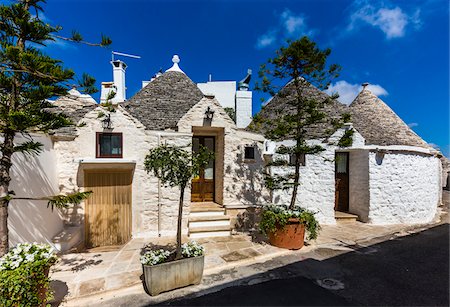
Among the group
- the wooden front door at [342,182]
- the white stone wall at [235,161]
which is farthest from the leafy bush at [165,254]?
the wooden front door at [342,182]

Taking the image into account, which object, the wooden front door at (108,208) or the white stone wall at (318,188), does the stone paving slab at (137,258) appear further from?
the white stone wall at (318,188)

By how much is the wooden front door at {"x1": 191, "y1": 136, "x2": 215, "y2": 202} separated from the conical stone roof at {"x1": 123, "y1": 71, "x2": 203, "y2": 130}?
1417 millimetres

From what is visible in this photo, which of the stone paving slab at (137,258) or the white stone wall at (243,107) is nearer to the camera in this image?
the stone paving slab at (137,258)

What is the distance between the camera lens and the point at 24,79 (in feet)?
10.7

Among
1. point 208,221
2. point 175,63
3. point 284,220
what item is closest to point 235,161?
point 208,221

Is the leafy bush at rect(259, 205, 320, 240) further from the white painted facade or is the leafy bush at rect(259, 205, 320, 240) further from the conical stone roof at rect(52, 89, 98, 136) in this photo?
the conical stone roof at rect(52, 89, 98, 136)

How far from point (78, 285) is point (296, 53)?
26.6 feet

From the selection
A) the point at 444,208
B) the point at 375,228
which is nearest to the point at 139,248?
the point at 375,228

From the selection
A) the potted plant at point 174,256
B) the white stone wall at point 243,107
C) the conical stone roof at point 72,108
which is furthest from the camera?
the white stone wall at point 243,107

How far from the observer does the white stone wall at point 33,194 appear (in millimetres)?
4727

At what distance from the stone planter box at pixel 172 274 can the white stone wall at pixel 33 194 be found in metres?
3.36

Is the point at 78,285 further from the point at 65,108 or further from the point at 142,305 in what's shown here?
the point at 65,108

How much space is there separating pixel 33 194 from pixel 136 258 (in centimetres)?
320

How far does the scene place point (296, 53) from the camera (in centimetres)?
588
